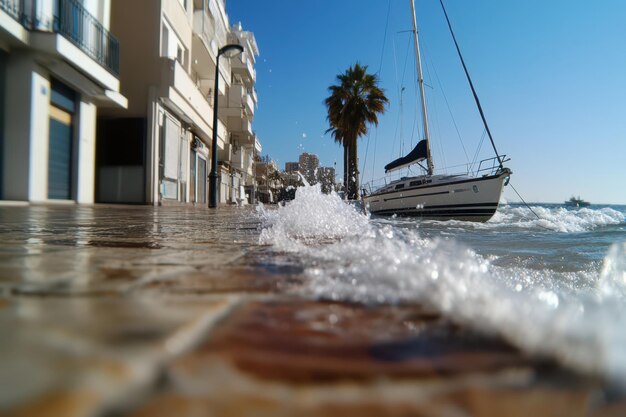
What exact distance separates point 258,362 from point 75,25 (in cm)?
1204

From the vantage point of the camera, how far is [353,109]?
81.0 ft

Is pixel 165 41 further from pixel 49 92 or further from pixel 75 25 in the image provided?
pixel 49 92

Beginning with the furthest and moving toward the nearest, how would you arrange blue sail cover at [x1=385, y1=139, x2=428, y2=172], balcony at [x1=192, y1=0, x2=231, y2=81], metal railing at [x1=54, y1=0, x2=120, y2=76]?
balcony at [x1=192, y1=0, x2=231, y2=81] → blue sail cover at [x1=385, y1=139, x2=428, y2=172] → metal railing at [x1=54, y1=0, x2=120, y2=76]

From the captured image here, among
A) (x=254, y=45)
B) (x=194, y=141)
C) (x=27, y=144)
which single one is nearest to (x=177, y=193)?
(x=194, y=141)

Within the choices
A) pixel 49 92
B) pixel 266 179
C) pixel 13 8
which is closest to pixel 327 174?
pixel 49 92

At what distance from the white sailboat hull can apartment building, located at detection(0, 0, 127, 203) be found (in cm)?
1068

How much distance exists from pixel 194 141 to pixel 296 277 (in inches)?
743

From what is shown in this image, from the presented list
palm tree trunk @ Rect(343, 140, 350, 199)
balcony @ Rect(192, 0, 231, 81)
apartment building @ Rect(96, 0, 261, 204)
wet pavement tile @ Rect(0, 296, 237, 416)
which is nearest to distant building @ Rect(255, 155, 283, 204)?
palm tree trunk @ Rect(343, 140, 350, 199)

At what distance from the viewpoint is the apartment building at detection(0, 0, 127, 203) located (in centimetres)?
827

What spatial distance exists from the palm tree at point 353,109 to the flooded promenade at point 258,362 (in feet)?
77.4

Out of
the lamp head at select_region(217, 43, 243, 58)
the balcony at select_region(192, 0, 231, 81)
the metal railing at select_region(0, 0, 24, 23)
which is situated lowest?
the metal railing at select_region(0, 0, 24, 23)

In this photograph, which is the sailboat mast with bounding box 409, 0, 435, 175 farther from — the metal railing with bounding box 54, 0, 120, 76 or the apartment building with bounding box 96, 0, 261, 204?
the metal railing with bounding box 54, 0, 120, 76

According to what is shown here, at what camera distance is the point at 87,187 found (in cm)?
1108

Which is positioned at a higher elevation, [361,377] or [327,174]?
[327,174]
